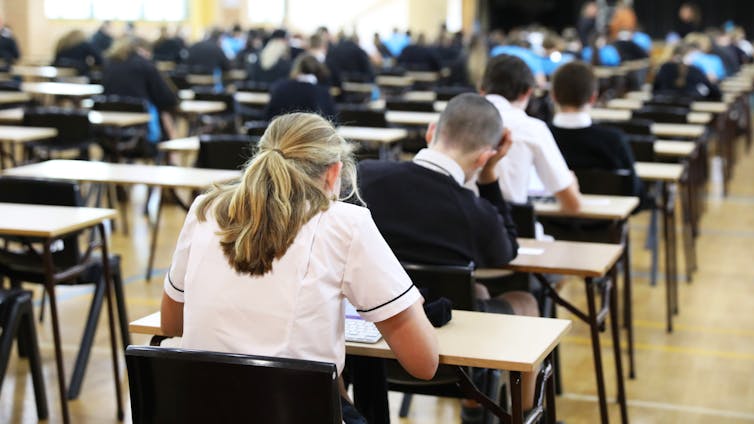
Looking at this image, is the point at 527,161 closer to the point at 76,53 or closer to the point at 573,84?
the point at 573,84

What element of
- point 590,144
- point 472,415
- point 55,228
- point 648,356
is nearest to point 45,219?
point 55,228

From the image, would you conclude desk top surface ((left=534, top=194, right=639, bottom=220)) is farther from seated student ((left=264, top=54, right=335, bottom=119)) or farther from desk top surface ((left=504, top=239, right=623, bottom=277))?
seated student ((left=264, top=54, right=335, bottom=119))

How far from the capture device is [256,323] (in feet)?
7.06

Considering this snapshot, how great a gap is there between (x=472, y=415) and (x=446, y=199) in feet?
2.98

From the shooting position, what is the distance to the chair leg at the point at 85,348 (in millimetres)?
4129

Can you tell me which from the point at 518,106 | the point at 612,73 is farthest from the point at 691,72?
the point at 518,106

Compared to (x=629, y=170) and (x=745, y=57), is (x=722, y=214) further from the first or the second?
(x=745, y=57)

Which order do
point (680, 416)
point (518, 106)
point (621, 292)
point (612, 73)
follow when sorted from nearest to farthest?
point (680, 416)
point (518, 106)
point (621, 292)
point (612, 73)

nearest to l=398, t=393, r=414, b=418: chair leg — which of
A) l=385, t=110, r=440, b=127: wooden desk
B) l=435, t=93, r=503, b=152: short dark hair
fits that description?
l=435, t=93, r=503, b=152: short dark hair

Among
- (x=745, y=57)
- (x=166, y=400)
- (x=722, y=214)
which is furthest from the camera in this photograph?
(x=745, y=57)

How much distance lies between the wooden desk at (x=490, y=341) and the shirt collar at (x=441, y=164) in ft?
1.76

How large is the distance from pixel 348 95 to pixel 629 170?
758 cm

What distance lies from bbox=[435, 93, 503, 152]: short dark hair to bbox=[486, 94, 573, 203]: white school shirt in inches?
38.7

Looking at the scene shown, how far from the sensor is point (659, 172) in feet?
17.4
